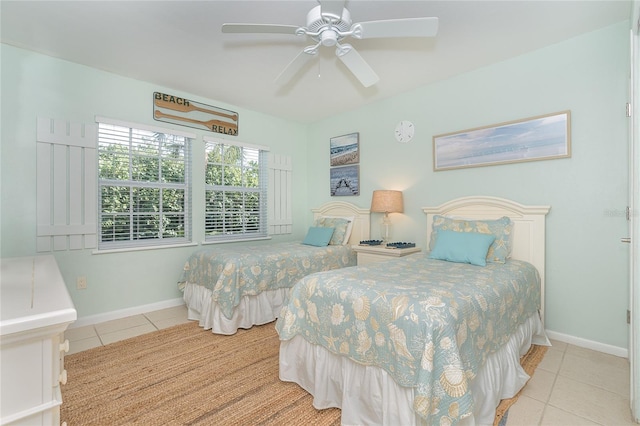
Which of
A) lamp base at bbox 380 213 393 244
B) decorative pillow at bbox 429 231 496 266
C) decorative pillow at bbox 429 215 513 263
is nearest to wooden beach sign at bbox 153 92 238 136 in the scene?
lamp base at bbox 380 213 393 244

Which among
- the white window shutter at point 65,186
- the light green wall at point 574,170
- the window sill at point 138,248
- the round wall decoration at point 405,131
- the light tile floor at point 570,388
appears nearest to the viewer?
the light tile floor at point 570,388

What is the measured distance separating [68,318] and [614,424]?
2506mm

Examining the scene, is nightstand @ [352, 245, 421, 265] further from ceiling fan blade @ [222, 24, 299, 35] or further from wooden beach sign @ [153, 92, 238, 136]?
wooden beach sign @ [153, 92, 238, 136]

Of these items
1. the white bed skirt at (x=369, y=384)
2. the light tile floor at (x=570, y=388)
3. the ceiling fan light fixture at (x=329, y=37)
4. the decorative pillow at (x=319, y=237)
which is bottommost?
the light tile floor at (x=570, y=388)

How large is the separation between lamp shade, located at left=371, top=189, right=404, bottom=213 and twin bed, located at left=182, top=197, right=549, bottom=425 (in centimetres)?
Result: 57

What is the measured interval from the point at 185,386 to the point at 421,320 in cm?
161

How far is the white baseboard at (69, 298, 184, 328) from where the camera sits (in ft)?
9.78

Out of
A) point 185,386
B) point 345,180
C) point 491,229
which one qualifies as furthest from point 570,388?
point 345,180

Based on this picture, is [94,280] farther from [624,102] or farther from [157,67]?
[624,102]

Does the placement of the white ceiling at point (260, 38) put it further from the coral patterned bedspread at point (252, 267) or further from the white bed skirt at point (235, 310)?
the white bed skirt at point (235, 310)

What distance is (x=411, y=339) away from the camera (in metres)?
1.37

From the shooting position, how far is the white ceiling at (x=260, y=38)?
84.0 inches

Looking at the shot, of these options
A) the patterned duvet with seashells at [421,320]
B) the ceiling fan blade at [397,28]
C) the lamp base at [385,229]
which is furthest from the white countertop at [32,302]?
the lamp base at [385,229]

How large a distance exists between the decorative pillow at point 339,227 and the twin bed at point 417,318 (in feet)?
3.52
